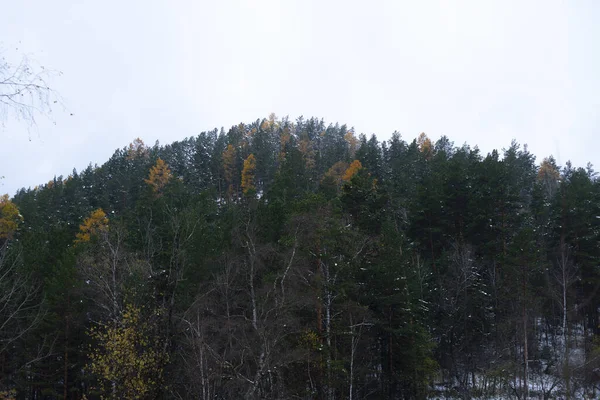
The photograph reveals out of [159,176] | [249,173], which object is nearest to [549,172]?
[249,173]

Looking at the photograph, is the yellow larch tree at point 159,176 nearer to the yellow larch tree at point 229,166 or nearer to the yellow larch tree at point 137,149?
the yellow larch tree at point 229,166

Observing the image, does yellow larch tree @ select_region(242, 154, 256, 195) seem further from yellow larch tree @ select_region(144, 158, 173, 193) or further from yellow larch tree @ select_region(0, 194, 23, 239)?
yellow larch tree @ select_region(0, 194, 23, 239)

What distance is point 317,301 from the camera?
68.6 feet

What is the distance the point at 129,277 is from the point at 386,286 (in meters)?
13.5

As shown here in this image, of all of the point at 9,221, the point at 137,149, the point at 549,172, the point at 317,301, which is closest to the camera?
the point at 317,301

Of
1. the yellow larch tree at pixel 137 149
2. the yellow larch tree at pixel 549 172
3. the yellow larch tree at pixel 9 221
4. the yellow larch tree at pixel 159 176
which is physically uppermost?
the yellow larch tree at pixel 137 149

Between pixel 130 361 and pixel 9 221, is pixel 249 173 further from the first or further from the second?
pixel 130 361

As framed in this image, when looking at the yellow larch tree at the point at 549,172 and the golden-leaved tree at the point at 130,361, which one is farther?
the yellow larch tree at the point at 549,172

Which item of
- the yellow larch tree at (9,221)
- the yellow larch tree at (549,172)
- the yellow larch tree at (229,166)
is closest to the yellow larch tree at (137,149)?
the yellow larch tree at (229,166)

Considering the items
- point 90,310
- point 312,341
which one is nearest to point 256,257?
point 312,341

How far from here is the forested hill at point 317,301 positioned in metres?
19.7

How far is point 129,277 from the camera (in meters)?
20.9

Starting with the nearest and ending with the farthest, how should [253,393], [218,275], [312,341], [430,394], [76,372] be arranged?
[253,393] → [312,341] → [218,275] → [76,372] → [430,394]

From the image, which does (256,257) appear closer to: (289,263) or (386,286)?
(289,263)
